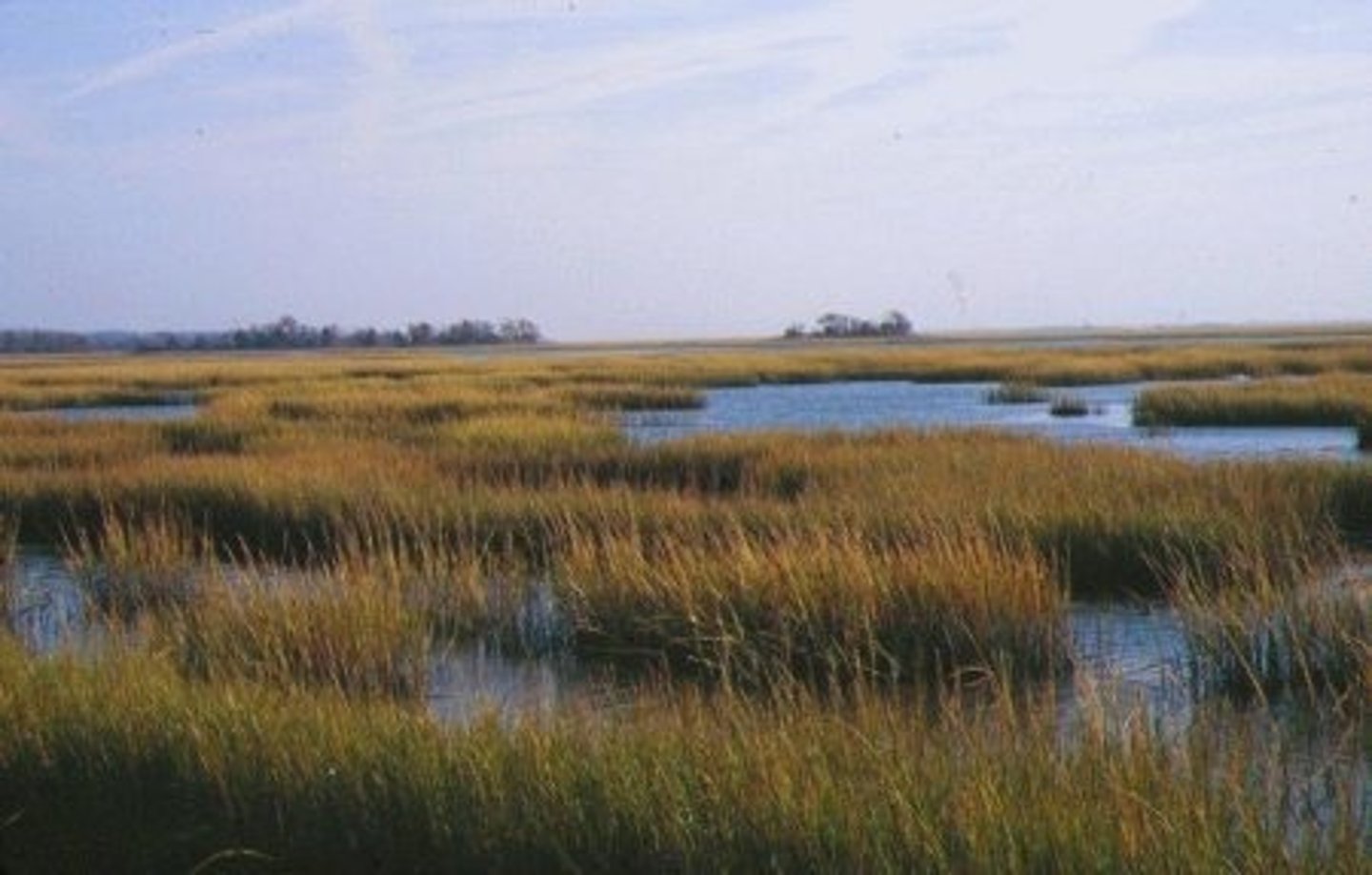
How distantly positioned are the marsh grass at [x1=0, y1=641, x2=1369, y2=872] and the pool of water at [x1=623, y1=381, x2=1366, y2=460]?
1418 centimetres

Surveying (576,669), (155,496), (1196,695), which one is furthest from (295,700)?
(155,496)

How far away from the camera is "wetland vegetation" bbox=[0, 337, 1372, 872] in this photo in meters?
6.16

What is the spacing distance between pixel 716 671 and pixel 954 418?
25.5 m

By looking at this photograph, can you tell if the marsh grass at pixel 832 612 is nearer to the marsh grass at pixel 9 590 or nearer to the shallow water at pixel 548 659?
the shallow water at pixel 548 659

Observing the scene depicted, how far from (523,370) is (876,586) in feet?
167

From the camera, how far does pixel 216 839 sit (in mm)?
6977

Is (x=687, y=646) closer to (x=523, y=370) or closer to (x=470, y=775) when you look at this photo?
(x=470, y=775)

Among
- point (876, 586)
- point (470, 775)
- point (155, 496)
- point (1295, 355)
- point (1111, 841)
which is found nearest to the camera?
point (1111, 841)

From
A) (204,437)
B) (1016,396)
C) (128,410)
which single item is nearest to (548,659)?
(204,437)

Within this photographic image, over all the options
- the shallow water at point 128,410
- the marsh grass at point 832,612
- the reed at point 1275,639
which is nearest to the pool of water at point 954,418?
the marsh grass at point 832,612

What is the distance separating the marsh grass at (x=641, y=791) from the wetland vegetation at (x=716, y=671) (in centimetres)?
2

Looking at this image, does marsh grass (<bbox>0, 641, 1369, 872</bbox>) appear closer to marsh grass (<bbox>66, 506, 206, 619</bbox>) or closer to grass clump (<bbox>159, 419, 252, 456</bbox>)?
marsh grass (<bbox>66, 506, 206, 619</bbox>)

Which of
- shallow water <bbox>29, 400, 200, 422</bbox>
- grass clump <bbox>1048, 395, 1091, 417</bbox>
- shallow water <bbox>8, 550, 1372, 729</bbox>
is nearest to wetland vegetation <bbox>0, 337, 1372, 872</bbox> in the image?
shallow water <bbox>8, 550, 1372, 729</bbox>

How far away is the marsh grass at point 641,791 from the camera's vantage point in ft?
18.8
